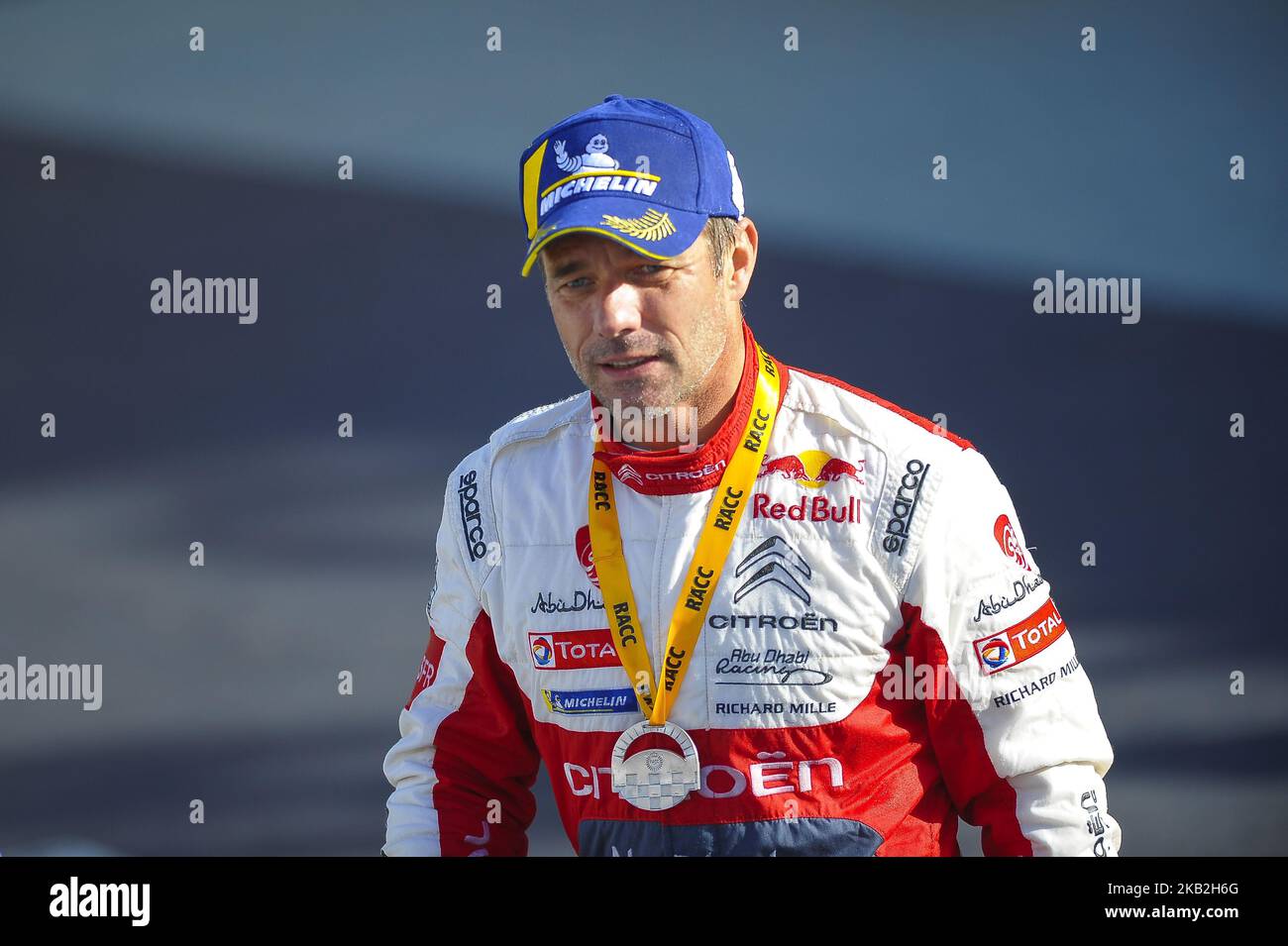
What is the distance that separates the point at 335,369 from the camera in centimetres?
392

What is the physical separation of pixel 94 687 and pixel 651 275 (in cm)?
279

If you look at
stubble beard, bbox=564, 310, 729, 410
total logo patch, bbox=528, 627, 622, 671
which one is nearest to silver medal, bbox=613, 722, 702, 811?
total logo patch, bbox=528, 627, 622, 671

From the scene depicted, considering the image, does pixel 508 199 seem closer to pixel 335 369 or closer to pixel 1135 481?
pixel 335 369

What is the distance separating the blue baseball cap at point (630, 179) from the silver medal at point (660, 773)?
0.70m

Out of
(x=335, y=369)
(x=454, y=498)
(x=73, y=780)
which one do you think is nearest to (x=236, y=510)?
(x=335, y=369)

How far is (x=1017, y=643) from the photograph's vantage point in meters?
1.85

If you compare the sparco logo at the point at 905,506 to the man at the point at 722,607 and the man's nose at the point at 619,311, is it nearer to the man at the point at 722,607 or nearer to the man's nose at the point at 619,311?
the man at the point at 722,607

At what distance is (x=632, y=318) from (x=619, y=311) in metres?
0.02

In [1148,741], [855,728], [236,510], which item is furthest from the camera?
[236,510]

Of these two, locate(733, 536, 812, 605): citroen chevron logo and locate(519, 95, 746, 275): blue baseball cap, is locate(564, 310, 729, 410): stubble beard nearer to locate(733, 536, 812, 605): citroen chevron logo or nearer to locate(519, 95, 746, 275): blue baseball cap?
locate(519, 95, 746, 275): blue baseball cap

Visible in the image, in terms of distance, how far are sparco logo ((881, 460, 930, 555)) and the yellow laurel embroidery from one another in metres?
0.50

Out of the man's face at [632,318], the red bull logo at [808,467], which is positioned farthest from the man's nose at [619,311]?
the red bull logo at [808,467]

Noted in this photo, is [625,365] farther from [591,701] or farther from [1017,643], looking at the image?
[1017,643]

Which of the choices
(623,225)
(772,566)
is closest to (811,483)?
(772,566)
